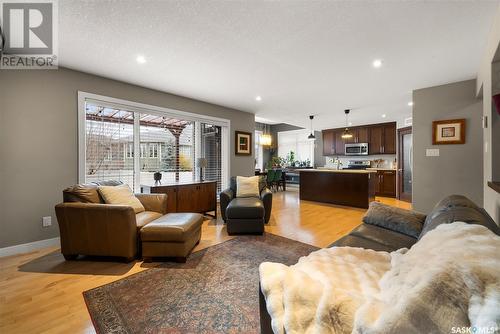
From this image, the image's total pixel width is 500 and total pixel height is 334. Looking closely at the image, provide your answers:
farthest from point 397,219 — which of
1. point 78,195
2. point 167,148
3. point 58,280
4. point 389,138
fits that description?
point 389,138

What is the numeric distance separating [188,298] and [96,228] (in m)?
1.33

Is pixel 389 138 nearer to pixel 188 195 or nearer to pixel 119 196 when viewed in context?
pixel 188 195

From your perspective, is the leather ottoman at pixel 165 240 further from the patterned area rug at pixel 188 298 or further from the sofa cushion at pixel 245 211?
the sofa cushion at pixel 245 211

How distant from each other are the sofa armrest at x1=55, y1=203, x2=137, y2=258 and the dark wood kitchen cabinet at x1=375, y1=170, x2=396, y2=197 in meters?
6.78

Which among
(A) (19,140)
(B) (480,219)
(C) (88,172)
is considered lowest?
(B) (480,219)

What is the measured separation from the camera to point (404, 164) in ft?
18.8

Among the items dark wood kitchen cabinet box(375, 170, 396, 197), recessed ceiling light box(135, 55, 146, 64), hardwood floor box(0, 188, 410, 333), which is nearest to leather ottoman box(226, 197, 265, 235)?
hardwood floor box(0, 188, 410, 333)

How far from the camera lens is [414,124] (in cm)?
395

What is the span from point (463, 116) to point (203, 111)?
15.3 feet

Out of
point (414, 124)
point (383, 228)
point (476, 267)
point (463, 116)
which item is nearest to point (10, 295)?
point (476, 267)

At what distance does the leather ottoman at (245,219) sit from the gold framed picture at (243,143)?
2419 mm

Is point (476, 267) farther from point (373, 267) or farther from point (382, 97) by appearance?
point (382, 97)

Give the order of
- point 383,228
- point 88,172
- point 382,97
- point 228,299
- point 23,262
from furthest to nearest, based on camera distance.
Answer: point 382,97
point 88,172
point 23,262
point 383,228
point 228,299

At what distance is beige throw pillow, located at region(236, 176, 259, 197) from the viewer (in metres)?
3.90
